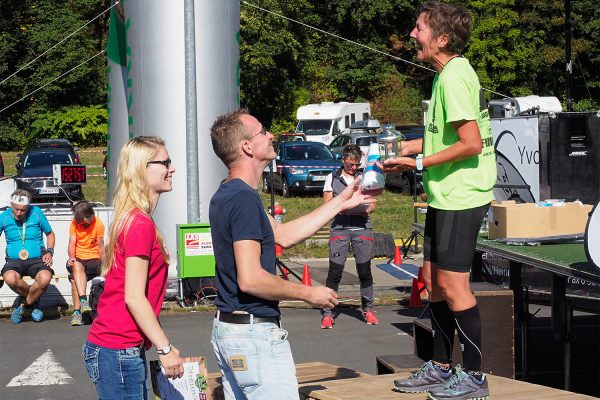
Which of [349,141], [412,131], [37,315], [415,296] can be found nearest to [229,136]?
[37,315]

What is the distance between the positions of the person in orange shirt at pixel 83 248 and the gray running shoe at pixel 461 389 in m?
8.49

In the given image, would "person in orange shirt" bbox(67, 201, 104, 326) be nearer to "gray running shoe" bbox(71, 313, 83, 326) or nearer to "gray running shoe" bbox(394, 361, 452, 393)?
"gray running shoe" bbox(71, 313, 83, 326)

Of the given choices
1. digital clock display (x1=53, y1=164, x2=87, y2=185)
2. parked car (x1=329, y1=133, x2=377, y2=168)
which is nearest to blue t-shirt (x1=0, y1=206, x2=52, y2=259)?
digital clock display (x1=53, y1=164, x2=87, y2=185)

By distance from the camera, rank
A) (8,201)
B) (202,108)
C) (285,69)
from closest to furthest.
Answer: (202,108) → (8,201) → (285,69)

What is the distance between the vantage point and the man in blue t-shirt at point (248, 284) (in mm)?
4582

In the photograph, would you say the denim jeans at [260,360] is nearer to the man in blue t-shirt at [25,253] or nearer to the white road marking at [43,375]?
the white road marking at [43,375]

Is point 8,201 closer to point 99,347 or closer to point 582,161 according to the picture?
point 582,161

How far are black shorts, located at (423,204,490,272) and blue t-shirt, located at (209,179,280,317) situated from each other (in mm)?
1190

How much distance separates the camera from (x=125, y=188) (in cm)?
505

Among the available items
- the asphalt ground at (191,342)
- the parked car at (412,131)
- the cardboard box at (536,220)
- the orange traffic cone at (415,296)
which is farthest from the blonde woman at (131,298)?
the parked car at (412,131)

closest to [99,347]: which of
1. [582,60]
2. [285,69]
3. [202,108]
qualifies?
[202,108]

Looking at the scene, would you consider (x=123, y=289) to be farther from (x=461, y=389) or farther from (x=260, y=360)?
(x=461, y=389)

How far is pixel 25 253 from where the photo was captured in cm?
1363

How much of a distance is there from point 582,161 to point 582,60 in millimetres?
47378
